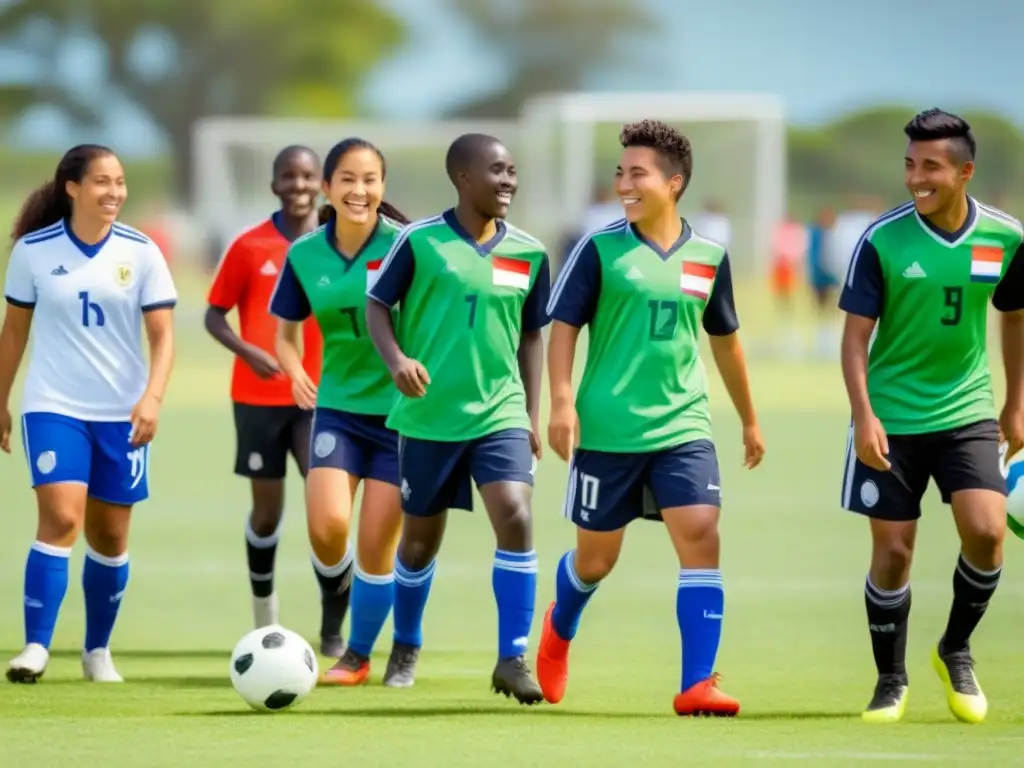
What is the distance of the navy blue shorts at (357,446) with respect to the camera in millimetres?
8648

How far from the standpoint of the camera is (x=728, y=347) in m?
7.86

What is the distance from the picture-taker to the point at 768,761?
661 cm

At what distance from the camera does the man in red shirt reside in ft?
31.8

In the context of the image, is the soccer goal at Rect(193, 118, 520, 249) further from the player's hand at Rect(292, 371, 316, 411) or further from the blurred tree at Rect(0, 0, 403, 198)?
the blurred tree at Rect(0, 0, 403, 198)

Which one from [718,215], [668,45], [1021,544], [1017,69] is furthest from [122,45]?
[1021,544]

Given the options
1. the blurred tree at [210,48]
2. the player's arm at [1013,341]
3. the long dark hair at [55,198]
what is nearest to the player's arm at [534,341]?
the player's arm at [1013,341]

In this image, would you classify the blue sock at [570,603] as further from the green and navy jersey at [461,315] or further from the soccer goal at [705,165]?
the soccer goal at [705,165]

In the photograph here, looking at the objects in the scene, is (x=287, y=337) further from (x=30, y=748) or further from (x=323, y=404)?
(x=30, y=748)

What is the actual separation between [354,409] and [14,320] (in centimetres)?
137

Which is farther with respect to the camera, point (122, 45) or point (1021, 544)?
point (122, 45)

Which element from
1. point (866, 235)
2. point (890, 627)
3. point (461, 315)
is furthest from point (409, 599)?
point (866, 235)

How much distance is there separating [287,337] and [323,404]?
0.39 metres

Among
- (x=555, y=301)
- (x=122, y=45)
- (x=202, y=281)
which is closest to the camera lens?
(x=555, y=301)

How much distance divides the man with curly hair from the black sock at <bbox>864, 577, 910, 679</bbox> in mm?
548
